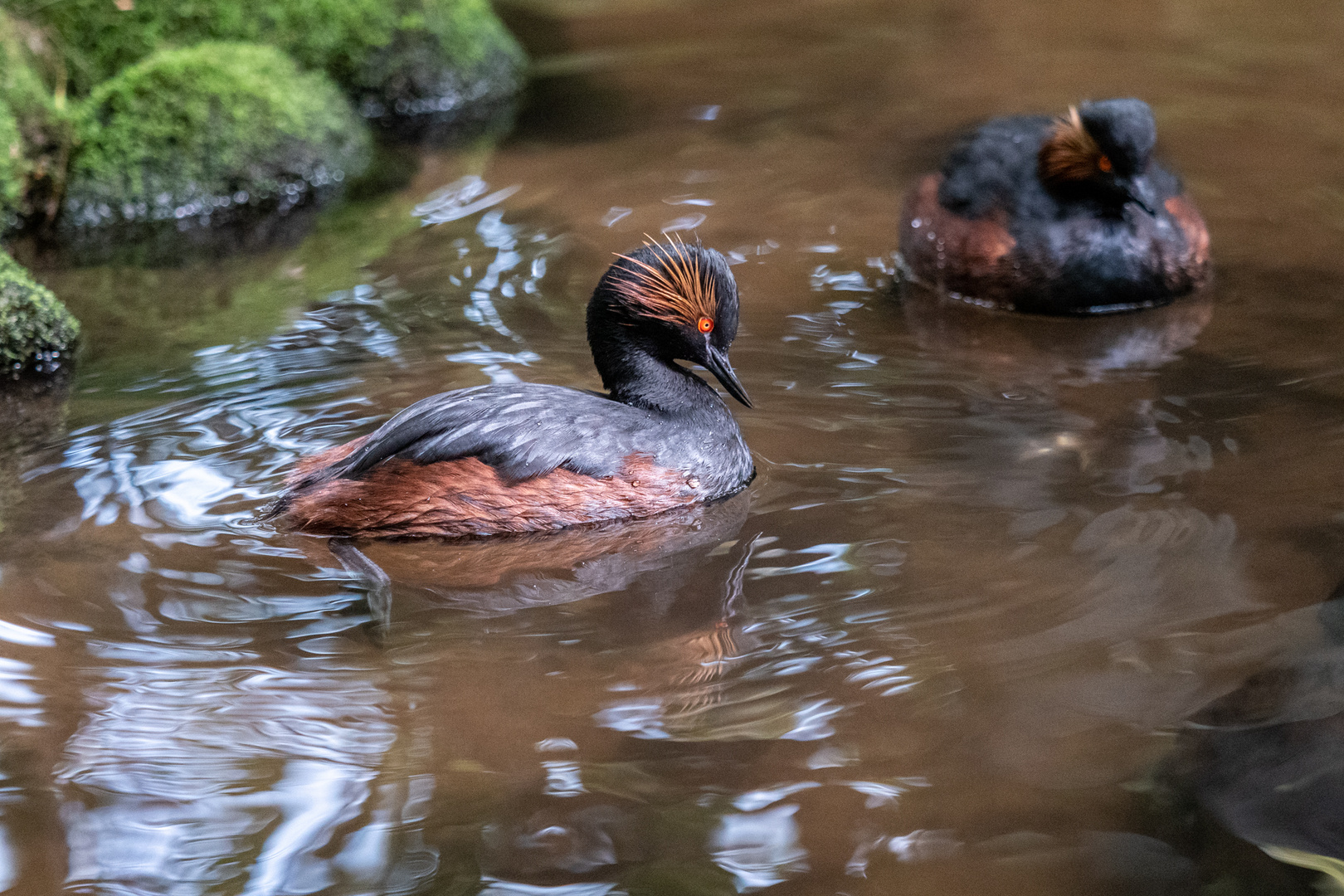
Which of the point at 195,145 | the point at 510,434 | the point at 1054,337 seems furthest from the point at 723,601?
the point at 195,145

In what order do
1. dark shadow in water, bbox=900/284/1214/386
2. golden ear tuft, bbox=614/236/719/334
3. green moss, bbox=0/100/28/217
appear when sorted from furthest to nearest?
green moss, bbox=0/100/28/217 → dark shadow in water, bbox=900/284/1214/386 → golden ear tuft, bbox=614/236/719/334

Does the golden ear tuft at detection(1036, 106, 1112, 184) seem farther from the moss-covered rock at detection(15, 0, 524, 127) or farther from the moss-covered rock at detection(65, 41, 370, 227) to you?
the moss-covered rock at detection(15, 0, 524, 127)

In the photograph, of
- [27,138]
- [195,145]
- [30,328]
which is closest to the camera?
[30,328]

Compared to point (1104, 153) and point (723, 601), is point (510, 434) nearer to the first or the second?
point (723, 601)

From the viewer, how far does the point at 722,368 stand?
4773 mm

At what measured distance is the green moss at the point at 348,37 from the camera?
9000mm

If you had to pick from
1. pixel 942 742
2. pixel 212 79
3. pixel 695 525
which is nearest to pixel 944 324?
pixel 695 525

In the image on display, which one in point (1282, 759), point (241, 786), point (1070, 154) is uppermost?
point (1070, 154)

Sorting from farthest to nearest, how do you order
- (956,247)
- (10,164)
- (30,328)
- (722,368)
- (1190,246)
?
(10,164) → (956,247) → (1190,246) → (30,328) → (722,368)

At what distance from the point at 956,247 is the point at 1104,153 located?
78 centimetres

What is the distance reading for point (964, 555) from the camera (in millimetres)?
4230

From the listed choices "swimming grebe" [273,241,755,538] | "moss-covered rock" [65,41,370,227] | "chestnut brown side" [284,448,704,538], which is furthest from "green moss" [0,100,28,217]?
"chestnut brown side" [284,448,704,538]

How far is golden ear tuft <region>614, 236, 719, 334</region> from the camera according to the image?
4598mm

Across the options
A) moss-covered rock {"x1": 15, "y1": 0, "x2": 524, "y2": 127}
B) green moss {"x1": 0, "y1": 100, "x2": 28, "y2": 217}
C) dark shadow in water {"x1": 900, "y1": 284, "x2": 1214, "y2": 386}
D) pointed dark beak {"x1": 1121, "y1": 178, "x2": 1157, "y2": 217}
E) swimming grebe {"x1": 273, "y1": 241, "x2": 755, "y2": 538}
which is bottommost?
dark shadow in water {"x1": 900, "y1": 284, "x2": 1214, "y2": 386}
